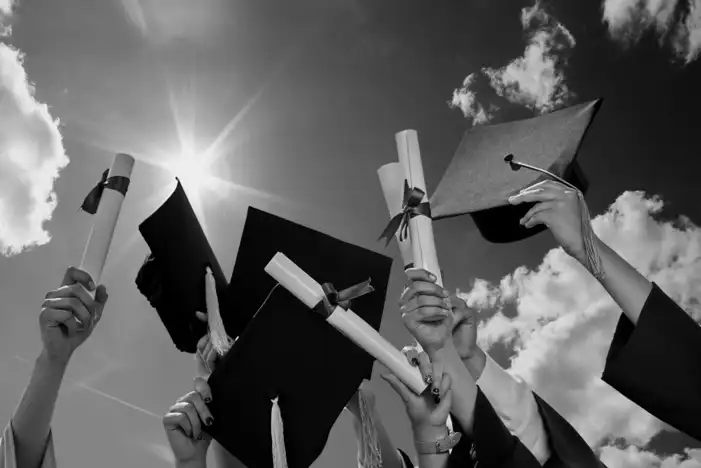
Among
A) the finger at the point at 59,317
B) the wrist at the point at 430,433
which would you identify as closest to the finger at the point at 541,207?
the wrist at the point at 430,433

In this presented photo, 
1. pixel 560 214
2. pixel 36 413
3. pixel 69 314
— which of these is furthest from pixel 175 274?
pixel 560 214

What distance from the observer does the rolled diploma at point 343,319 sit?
1.58 metres

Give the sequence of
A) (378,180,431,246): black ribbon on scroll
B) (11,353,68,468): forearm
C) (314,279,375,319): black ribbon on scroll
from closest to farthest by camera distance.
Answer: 1. (314,279,375,319): black ribbon on scroll
2. (378,180,431,246): black ribbon on scroll
3. (11,353,68,468): forearm

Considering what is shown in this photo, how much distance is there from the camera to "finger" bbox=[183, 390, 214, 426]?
203 centimetres

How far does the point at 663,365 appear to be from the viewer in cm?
185

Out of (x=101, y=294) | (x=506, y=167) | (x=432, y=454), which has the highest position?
(x=506, y=167)

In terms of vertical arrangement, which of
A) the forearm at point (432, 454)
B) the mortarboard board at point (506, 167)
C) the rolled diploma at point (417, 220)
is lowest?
the forearm at point (432, 454)

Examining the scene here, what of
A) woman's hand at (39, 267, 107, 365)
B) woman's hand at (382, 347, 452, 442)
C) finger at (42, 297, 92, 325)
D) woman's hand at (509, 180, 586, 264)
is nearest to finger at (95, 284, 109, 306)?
woman's hand at (39, 267, 107, 365)

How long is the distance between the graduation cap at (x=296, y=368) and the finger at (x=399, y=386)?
1.13 ft

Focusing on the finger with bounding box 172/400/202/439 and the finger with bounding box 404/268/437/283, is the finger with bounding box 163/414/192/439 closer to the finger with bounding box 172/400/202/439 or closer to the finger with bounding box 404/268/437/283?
the finger with bounding box 172/400/202/439

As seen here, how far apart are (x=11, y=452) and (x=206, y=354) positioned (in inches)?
29.0

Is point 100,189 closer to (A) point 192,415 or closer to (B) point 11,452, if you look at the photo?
(A) point 192,415

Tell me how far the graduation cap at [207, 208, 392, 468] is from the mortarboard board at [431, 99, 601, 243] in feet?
1.40

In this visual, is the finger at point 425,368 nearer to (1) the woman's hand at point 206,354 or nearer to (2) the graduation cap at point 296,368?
(2) the graduation cap at point 296,368
